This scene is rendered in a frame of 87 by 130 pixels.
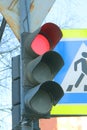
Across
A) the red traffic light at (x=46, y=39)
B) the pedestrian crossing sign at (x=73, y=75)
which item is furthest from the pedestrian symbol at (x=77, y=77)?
the red traffic light at (x=46, y=39)

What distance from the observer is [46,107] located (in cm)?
335

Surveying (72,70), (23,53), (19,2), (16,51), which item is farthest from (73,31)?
(16,51)

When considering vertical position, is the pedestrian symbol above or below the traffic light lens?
below

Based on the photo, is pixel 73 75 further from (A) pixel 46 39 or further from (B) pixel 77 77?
(A) pixel 46 39

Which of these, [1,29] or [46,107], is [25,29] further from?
[1,29]

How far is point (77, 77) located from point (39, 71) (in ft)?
6.88

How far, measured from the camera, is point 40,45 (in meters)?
3.50

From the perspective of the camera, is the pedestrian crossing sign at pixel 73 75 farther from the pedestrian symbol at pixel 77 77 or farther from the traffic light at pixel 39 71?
the traffic light at pixel 39 71

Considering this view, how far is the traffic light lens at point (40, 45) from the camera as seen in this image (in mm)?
3473

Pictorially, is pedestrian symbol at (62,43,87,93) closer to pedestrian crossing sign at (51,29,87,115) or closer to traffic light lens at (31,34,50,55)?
pedestrian crossing sign at (51,29,87,115)

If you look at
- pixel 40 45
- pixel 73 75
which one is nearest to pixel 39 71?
pixel 40 45

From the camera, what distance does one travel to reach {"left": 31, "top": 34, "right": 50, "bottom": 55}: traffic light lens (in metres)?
3.47

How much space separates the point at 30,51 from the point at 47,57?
13cm

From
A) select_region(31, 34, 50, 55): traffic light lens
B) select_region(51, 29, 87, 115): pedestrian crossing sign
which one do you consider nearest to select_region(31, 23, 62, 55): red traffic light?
select_region(31, 34, 50, 55): traffic light lens
